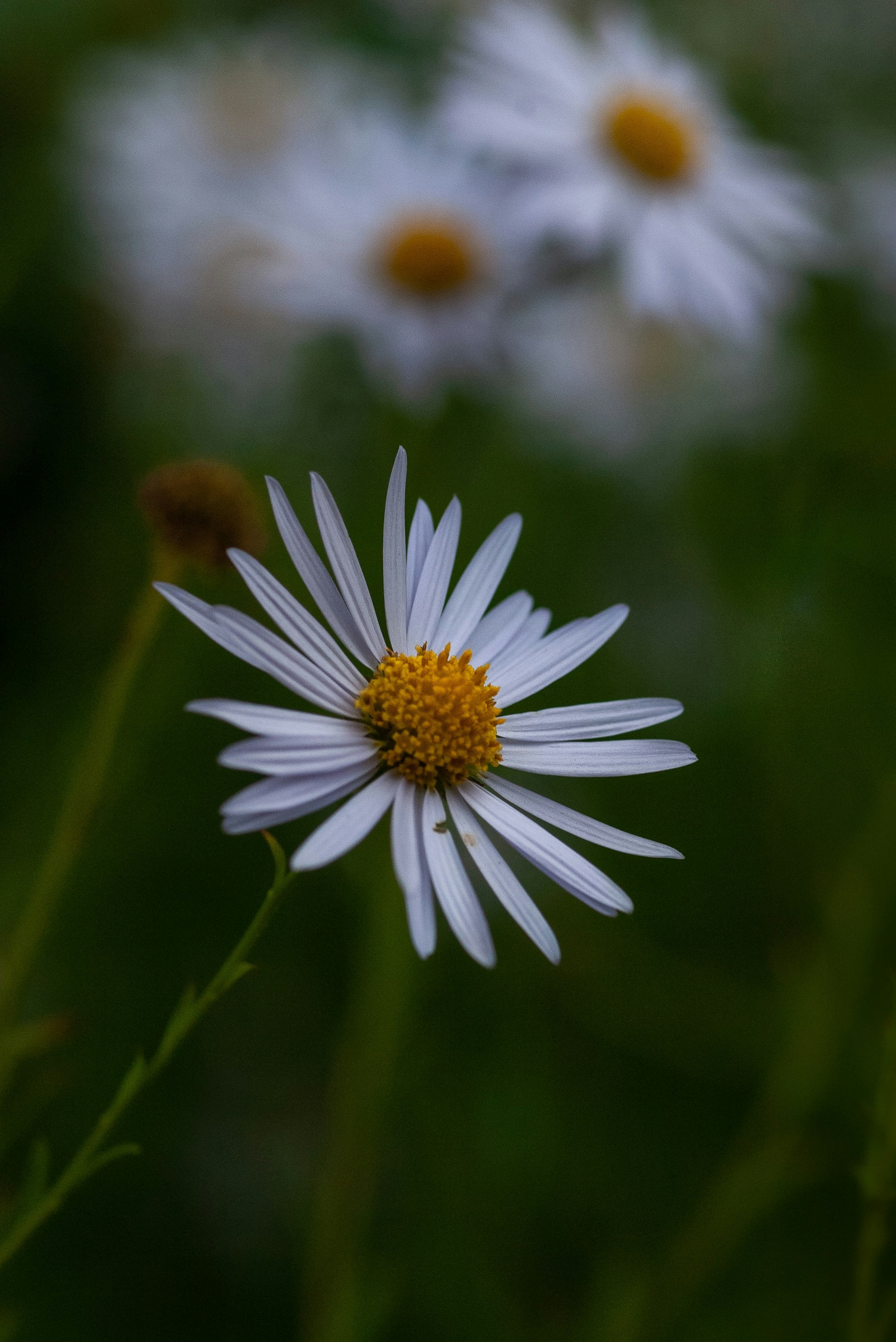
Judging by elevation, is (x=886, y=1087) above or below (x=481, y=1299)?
above

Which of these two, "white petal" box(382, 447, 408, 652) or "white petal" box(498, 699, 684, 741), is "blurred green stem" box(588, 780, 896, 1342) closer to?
"white petal" box(498, 699, 684, 741)

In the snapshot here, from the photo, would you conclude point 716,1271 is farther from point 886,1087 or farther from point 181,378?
point 181,378

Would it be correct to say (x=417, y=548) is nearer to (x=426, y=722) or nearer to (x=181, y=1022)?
(x=426, y=722)

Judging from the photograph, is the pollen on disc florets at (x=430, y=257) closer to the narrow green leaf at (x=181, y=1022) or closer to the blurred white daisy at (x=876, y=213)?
the blurred white daisy at (x=876, y=213)

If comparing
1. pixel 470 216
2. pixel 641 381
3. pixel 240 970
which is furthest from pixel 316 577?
pixel 641 381

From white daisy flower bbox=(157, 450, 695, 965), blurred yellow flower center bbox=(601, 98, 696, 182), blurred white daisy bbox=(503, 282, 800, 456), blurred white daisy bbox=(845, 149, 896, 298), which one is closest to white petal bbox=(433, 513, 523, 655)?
white daisy flower bbox=(157, 450, 695, 965)

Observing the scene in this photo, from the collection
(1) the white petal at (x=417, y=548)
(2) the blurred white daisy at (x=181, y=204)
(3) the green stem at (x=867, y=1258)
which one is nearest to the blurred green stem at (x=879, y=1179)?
(3) the green stem at (x=867, y=1258)

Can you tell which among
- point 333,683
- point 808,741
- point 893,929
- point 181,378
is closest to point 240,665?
point 181,378
